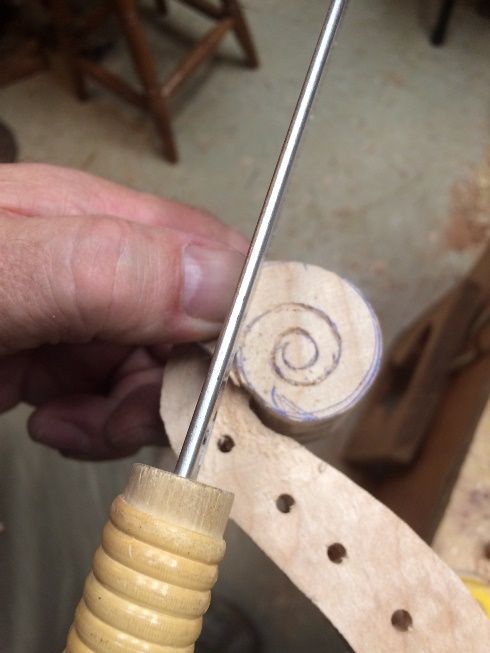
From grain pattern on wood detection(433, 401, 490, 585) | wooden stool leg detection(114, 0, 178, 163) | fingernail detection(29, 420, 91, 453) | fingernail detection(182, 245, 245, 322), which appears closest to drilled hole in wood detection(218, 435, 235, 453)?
fingernail detection(182, 245, 245, 322)

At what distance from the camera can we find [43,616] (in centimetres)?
58

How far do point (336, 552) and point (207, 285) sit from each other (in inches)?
8.8

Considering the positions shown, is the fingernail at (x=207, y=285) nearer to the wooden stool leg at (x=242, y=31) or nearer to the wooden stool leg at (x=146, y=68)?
the wooden stool leg at (x=146, y=68)

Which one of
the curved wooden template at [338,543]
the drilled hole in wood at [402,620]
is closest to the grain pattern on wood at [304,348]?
the curved wooden template at [338,543]

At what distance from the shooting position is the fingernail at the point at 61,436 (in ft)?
2.54

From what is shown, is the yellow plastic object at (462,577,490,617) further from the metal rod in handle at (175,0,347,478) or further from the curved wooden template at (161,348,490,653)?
the metal rod in handle at (175,0,347,478)

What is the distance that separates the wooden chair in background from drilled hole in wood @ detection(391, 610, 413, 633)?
115 cm

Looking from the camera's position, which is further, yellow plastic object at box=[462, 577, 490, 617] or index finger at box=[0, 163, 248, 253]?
index finger at box=[0, 163, 248, 253]

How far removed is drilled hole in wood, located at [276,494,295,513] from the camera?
44cm

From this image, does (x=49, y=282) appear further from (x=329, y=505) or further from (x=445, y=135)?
(x=445, y=135)

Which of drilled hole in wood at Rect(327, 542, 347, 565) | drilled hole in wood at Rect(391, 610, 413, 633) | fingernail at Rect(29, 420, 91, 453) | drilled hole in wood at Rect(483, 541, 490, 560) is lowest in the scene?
fingernail at Rect(29, 420, 91, 453)

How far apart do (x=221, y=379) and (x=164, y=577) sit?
12 centimetres

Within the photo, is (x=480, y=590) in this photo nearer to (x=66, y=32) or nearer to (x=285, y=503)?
(x=285, y=503)

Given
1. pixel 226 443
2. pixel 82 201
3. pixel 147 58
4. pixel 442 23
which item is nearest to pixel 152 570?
pixel 226 443
